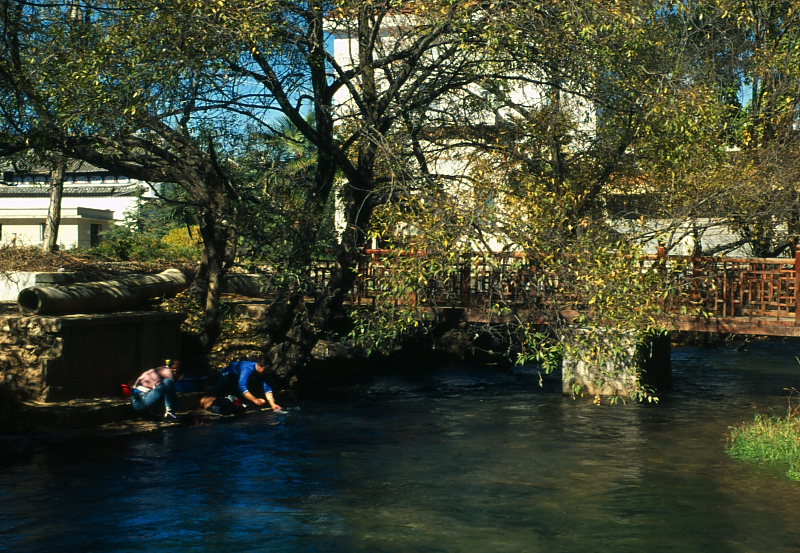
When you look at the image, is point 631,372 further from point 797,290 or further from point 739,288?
point 797,290

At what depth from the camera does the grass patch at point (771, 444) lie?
13.5m

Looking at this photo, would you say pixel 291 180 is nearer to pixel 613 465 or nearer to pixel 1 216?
pixel 613 465

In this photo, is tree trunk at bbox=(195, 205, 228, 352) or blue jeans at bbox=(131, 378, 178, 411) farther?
tree trunk at bbox=(195, 205, 228, 352)

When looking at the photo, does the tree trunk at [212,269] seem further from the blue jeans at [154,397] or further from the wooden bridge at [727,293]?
the blue jeans at [154,397]

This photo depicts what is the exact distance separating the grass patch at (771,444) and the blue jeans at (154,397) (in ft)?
31.4

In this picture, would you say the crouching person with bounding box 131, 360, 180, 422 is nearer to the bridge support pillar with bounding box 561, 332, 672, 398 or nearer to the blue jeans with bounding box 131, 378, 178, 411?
the blue jeans with bounding box 131, 378, 178, 411

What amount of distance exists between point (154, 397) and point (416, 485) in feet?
19.9

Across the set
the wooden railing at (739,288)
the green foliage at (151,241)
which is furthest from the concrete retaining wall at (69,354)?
the wooden railing at (739,288)

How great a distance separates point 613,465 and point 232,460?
5.78 meters

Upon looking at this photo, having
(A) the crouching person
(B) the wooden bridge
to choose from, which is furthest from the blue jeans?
(B) the wooden bridge

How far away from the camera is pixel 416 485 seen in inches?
503

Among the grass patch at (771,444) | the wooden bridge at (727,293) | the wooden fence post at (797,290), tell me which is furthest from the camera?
the wooden bridge at (727,293)

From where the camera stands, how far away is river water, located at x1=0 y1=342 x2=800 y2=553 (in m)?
10.4

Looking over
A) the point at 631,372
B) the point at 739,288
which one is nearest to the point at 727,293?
the point at 739,288
